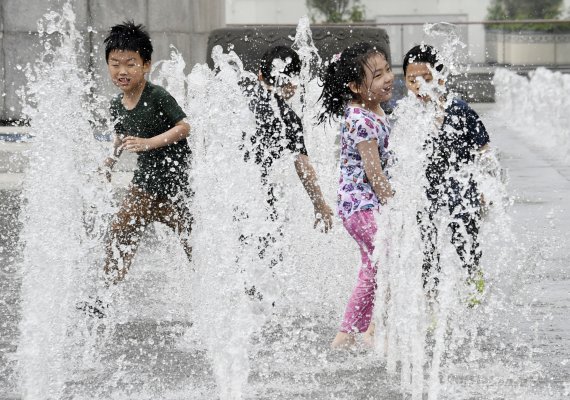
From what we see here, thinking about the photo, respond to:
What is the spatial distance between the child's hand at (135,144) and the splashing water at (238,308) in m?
0.30

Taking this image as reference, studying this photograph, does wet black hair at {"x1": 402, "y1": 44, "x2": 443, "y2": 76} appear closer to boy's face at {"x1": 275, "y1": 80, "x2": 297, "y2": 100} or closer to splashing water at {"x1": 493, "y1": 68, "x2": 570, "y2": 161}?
boy's face at {"x1": 275, "y1": 80, "x2": 297, "y2": 100}

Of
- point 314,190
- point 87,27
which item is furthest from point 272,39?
point 314,190

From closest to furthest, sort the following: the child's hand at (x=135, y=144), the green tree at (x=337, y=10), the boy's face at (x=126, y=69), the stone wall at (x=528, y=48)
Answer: the child's hand at (x=135, y=144)
the boy's face at (x=126, y=69)
the stone wall at (x=528, y=48)
the green tree at (x=337, y=10)

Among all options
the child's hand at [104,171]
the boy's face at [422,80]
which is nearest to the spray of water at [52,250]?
the child's hand at [104,171]

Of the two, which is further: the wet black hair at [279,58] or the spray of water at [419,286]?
the wet black hair at [279,58]

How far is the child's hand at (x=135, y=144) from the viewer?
15.8ft

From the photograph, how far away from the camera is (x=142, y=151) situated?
197 inches

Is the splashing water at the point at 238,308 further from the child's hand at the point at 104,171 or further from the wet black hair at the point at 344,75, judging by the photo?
the wet black hair at the point at 344,75

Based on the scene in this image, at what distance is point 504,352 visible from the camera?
463 cm

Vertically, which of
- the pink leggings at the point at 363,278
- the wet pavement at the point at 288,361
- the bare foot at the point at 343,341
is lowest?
the wet pavement at the point at 288,361

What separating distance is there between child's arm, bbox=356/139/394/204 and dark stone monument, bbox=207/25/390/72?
6501 millimetres

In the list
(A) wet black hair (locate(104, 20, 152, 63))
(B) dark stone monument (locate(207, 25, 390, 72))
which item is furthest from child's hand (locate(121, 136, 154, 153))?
(B) dark stone monument (locate(207, 25, 390, 72))

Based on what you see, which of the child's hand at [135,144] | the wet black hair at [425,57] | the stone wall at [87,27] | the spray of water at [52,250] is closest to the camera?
the spray of water at [52,250]

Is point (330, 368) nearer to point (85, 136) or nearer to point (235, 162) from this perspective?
point (235, 162)
